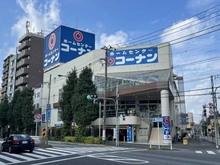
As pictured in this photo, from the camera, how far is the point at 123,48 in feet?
146

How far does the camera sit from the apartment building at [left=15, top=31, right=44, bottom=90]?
237ft

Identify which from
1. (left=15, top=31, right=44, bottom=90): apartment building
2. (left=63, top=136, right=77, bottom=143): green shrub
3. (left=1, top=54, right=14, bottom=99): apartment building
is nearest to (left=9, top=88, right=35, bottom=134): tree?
(left=15, top=31, right=44, bottom=90): apartment building

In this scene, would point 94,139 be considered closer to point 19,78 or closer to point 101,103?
point 101,103

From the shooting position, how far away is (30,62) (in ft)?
240

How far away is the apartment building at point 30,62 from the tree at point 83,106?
37.4m

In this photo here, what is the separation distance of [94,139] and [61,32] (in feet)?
104

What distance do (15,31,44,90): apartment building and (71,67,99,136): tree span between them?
3741 centimetres

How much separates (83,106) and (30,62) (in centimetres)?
4369

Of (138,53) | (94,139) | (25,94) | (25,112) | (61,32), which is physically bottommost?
(94,139)

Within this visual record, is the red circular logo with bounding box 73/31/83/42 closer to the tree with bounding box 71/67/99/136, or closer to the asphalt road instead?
the tree with bounding box 71/67/99/136

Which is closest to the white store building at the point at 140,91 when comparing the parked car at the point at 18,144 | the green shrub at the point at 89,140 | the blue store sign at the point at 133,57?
the blue store sign at the point at 133,57

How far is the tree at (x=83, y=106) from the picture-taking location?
3516cm

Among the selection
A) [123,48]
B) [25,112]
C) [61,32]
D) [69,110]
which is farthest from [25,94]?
[123,48]

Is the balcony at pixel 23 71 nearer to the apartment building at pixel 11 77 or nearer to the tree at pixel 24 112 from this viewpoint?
the apartment building at pixel 11 77
